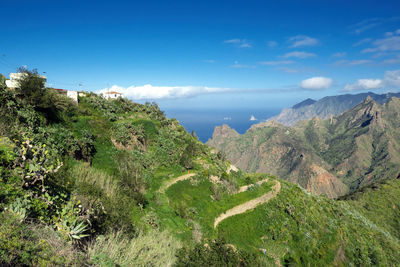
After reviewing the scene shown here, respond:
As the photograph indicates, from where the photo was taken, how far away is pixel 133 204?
19.6 m

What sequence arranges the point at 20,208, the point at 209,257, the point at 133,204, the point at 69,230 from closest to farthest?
the point at 20,208, the point at 69,230, the point at 209,257, the point at 133,204

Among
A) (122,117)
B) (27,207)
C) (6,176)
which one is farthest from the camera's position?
(122,117)

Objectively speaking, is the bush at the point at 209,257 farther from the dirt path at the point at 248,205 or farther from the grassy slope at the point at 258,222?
the dirt path at the point at 248,205

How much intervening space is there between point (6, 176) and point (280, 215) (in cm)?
2962

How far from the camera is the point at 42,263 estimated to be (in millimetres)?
6062

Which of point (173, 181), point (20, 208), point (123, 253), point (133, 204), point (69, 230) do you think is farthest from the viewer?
point (173, 181)

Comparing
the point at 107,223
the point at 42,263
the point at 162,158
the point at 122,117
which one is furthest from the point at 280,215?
the point at 122,117

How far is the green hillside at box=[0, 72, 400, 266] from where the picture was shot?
7863 mm

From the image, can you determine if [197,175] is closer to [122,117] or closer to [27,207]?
[122,117]

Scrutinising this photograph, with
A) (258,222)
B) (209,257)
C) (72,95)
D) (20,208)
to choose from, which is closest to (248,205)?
(258,222)

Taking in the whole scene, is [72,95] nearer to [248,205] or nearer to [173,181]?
[173,181]

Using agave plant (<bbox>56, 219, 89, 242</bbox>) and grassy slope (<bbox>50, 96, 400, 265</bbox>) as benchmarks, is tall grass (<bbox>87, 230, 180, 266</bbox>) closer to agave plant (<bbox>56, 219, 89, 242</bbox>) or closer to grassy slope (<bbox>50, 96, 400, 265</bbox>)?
agave plant (<bbox>56, 219, 89, 242</bbox>)

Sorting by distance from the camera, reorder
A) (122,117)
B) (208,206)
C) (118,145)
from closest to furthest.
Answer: (208,206) → (118,145) → (122,117)

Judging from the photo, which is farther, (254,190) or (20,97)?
(254,190)
